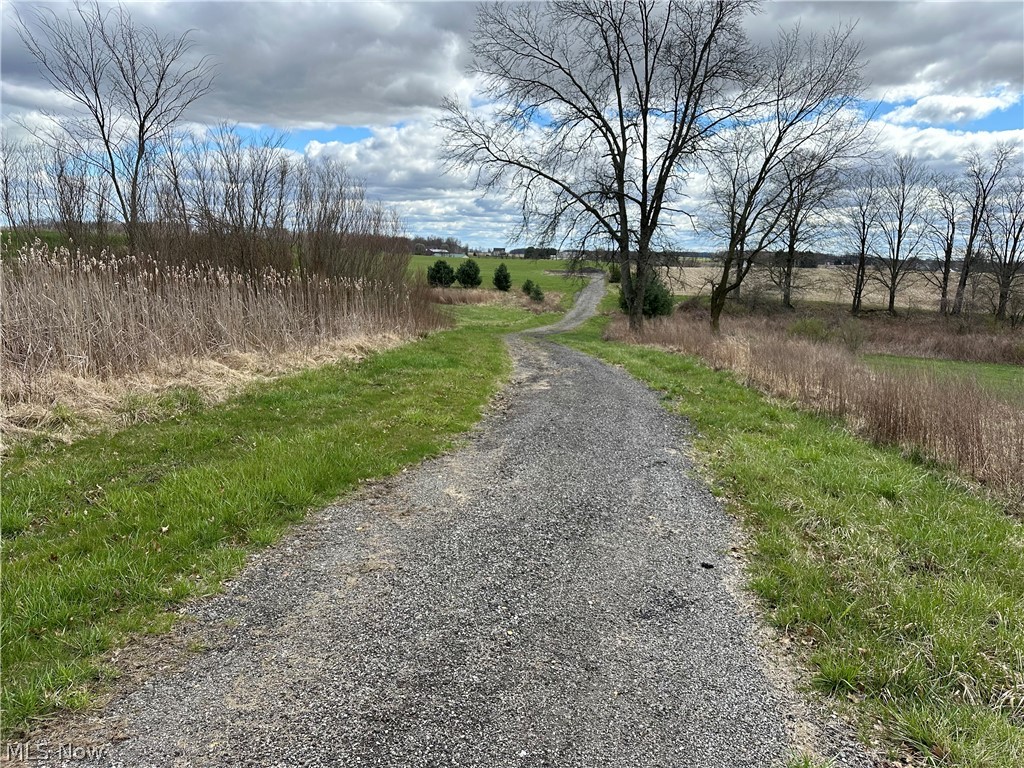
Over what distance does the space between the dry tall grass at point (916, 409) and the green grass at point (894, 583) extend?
48 centimetres

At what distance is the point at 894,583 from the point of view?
3.57 m

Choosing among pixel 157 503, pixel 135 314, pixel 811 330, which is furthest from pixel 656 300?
pixel 157 503

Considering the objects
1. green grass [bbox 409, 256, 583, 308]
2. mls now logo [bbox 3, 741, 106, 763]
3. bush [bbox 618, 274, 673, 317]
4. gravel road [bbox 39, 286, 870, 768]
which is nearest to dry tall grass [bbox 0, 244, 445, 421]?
gravel road [bbox 39, 286, 870, 768]

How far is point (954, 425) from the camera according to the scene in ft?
21.9

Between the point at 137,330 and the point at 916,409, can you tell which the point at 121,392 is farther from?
the point at 916,409

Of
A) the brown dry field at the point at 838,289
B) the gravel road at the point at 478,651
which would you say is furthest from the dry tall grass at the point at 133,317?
the brown dry field at the point at 838,289

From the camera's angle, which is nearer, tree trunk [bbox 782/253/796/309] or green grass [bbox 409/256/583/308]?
tree trunk [bbox 782/253/796/309]

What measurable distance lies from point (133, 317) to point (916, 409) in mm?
11383

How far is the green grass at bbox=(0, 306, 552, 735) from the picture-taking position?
280cm

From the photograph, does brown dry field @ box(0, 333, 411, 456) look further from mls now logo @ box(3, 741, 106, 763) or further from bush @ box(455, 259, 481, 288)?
bush @ box(455, 259, 481, 288)

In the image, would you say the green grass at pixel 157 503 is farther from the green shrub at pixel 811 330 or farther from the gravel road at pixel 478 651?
the green shrub at pixel 811 330

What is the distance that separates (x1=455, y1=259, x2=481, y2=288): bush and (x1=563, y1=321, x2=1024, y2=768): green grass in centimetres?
4545

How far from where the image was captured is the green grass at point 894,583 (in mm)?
2588

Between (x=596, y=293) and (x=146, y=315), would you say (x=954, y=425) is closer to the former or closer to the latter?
(x=146, y=315)
